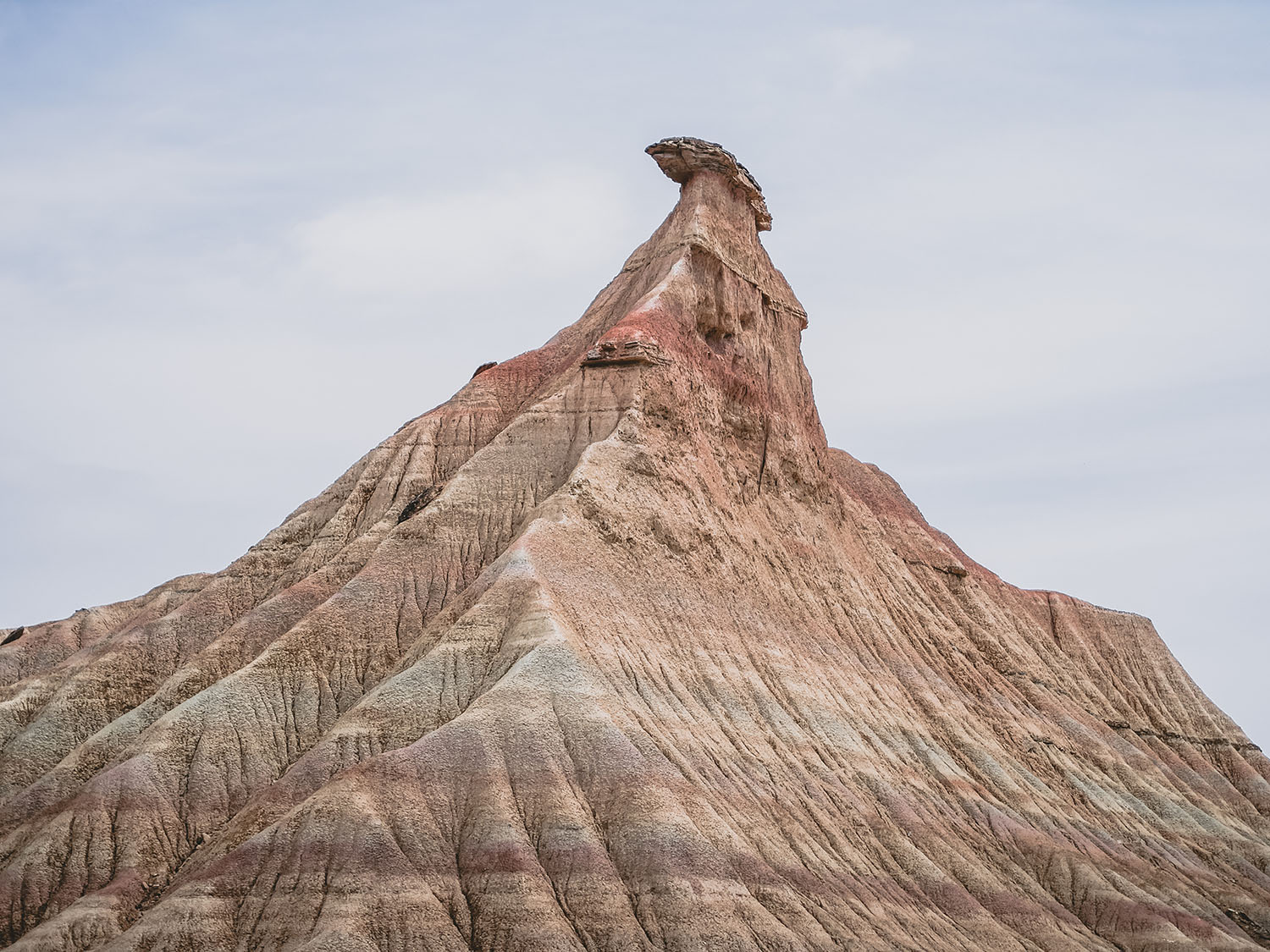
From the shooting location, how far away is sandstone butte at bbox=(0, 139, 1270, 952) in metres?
57.3

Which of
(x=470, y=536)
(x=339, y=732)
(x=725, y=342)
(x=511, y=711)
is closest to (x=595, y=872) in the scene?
(x=511, y=711)

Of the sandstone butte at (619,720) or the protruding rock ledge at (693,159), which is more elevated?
the protruding rock ledge at (693,159)

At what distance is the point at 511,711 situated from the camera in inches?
2430

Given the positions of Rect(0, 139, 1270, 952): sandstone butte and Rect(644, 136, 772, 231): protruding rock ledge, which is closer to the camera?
Rect(0, 139, 1270, 952): sandstone butte

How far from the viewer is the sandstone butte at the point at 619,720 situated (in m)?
57.3

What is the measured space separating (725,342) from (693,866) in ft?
136

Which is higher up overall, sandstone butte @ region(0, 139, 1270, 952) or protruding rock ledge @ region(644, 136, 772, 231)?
protruding rock ledge @ region(644, 136, 772, 231)

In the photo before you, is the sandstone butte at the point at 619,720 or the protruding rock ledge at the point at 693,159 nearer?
the sandstone butte at the point at 619,720

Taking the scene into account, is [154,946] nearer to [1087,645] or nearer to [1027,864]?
[1027,864]

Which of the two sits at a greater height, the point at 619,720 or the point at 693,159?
the point at 693,159

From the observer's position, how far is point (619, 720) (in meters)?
63.3

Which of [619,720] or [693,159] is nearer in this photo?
[619,720]

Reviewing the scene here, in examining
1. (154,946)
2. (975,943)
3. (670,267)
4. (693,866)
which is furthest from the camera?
(670,267)

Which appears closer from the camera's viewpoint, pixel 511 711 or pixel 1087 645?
pixel 511 711
